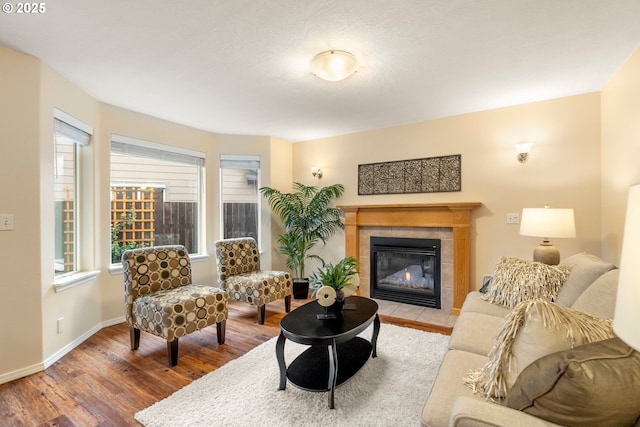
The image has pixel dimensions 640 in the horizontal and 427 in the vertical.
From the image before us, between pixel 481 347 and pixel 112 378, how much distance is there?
8.41 ft

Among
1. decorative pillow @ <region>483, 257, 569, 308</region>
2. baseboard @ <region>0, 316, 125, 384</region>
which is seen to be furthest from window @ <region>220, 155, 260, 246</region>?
decorative pillow @ <region>483, 257, 569, 308</region>

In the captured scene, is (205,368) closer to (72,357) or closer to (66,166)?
(72,357)

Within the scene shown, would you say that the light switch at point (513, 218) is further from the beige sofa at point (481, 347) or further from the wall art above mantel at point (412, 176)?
the beige sofa at point (481, 347)

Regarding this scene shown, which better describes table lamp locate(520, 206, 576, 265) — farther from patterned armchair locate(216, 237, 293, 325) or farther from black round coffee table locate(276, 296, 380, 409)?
patterned armchair locate(216, 237, 293, 325)

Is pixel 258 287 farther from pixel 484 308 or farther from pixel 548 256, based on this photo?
pixel 548 256

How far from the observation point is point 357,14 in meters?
1.78

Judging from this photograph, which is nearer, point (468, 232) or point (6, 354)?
point (6, 354)

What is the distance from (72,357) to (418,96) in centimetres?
402

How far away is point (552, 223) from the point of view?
256 cm

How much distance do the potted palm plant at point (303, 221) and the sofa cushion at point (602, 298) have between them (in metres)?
3.01

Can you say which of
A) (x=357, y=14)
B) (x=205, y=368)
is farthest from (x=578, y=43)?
(x=205, y=368)

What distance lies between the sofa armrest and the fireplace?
114 inches

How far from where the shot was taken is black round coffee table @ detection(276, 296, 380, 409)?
1799 millimetres

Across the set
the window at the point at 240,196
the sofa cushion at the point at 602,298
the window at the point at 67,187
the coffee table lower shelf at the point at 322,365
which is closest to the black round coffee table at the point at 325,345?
the coffee table lower shelf at the point at 322,365
